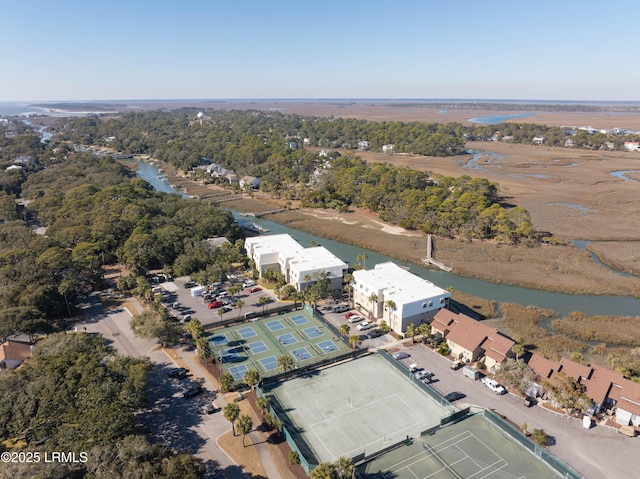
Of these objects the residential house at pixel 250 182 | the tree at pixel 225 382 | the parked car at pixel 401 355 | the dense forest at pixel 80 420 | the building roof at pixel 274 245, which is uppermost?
the residential house at pixel 250 182

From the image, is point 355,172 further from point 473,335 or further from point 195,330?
point 195,330

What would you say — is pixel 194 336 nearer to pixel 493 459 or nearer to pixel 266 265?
pixel 266 265

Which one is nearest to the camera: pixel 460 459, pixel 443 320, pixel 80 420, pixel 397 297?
pixel 80 420

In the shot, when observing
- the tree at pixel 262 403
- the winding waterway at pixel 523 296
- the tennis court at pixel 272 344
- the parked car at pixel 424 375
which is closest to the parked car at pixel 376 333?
the tennis court at pixel 272 344

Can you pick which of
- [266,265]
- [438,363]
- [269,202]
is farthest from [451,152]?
[438,363]

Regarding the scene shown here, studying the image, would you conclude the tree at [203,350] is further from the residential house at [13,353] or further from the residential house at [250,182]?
the residential house at [250,182]

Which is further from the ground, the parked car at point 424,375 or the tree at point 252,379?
the tree at point 252,379

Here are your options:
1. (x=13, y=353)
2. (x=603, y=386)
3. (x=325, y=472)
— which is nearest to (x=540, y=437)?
(x=603, y=386)
